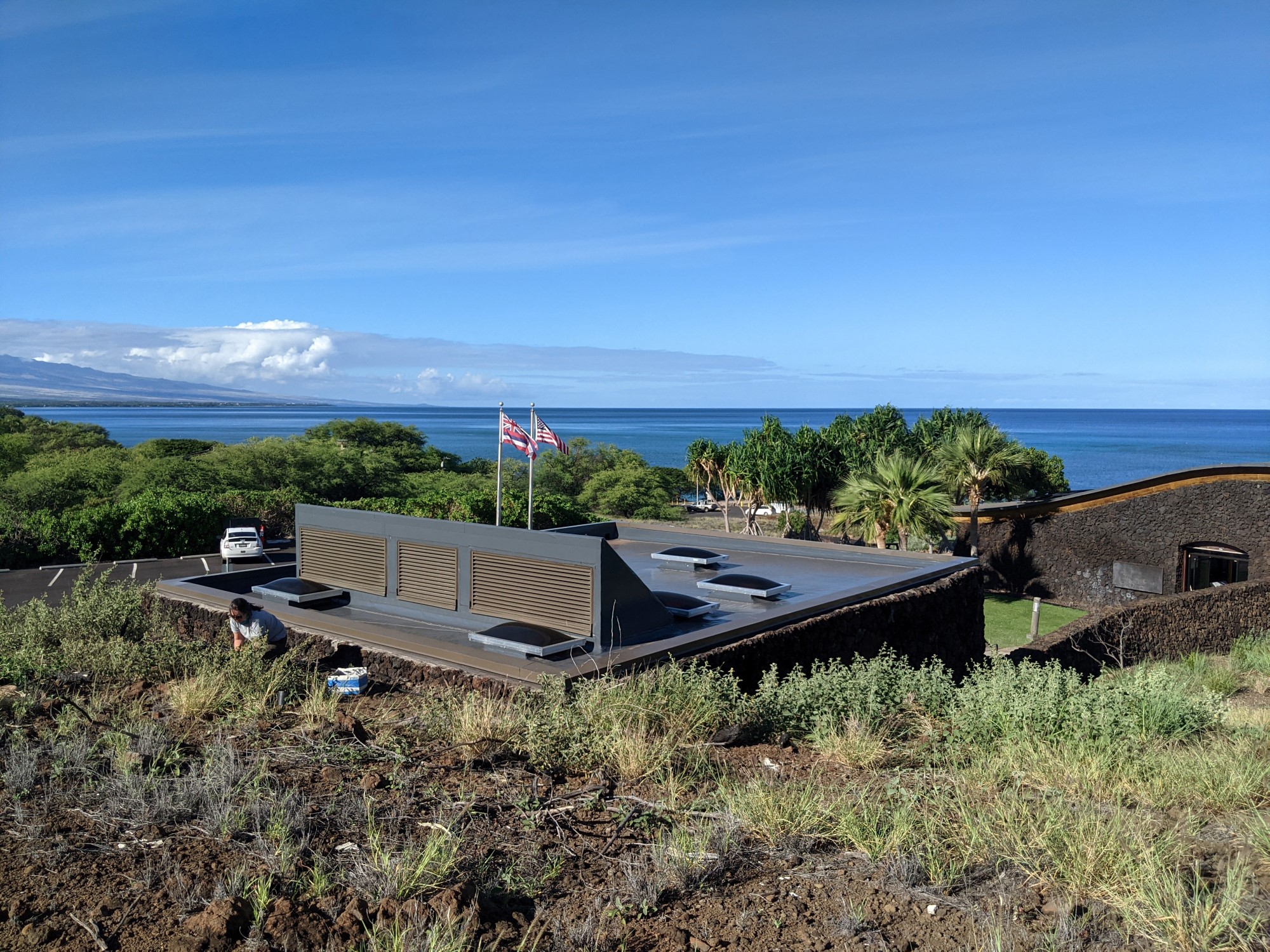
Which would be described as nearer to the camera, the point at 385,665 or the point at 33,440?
the point at 385,665

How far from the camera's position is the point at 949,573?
55.2ft

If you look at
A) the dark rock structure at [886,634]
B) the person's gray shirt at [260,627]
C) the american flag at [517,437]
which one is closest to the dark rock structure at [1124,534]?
the dark rock structure at [886,634]

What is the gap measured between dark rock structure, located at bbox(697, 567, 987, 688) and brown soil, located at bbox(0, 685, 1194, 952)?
4.88 m

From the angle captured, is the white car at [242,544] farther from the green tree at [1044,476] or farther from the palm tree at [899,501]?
the green tree at [1044,476]

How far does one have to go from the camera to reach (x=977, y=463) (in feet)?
98.5

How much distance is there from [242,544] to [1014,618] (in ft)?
74.9

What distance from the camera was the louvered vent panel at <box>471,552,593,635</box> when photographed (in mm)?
10562

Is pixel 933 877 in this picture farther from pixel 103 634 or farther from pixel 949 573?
pixel 949 573

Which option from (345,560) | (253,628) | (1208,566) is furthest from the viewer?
(1208,566)

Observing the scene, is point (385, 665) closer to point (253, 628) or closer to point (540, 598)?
point (253, 628)

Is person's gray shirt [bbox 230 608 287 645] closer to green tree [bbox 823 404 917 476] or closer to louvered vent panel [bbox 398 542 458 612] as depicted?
louvered vent panel [bbox 398 542 458 612]

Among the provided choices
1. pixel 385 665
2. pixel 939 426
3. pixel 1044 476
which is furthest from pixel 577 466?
pixel 385 665

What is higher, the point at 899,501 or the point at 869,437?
the point at 869,437

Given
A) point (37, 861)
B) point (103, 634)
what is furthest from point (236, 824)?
point (103, 634)
